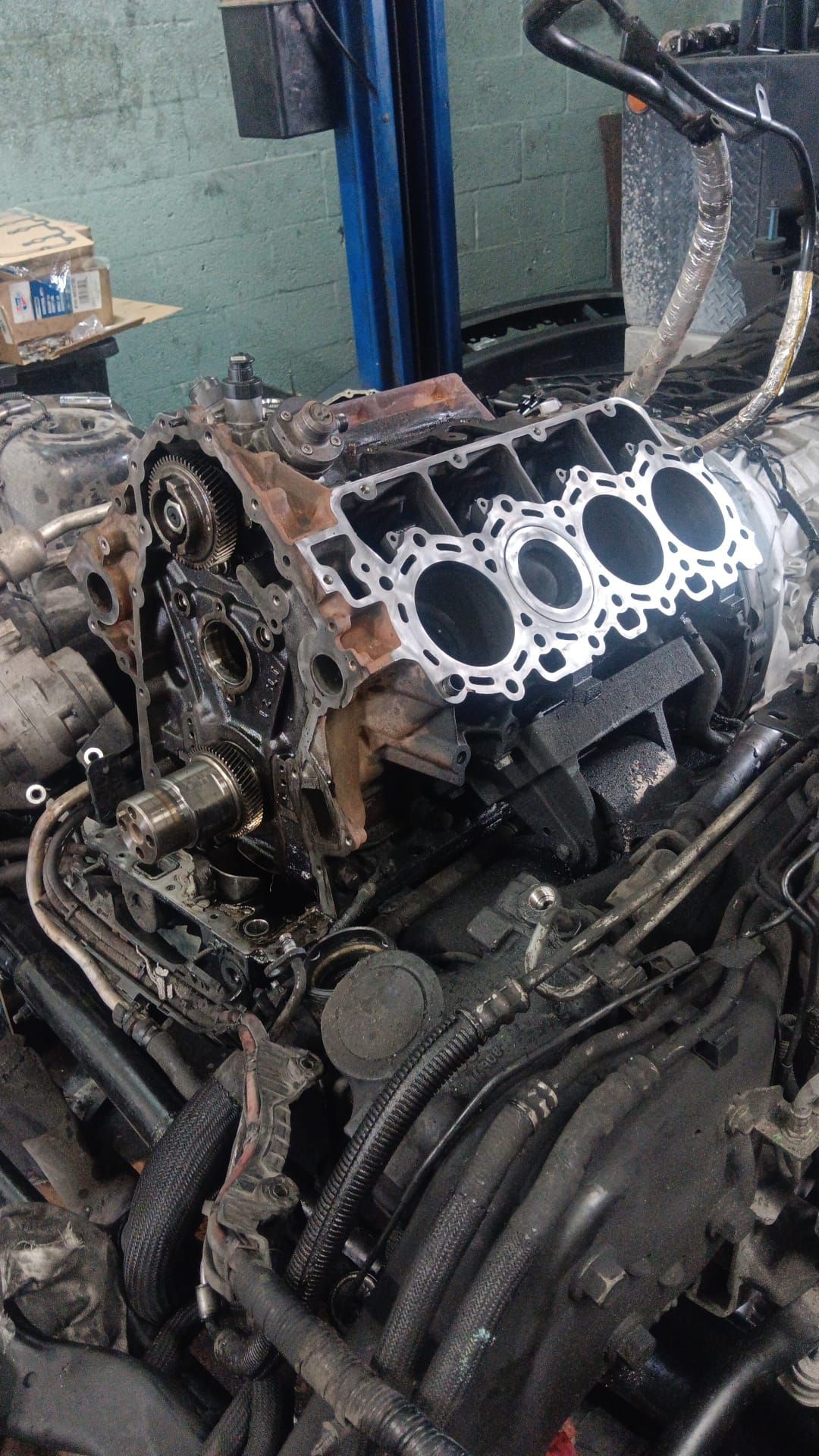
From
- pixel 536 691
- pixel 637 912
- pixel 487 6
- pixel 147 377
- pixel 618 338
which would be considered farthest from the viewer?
pixel 487 6

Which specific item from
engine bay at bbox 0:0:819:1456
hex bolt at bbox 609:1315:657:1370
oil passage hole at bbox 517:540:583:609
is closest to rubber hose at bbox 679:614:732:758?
engine bay at bbox 0:0:819:1456

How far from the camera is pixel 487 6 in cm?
580

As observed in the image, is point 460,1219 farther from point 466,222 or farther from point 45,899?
point 466,222

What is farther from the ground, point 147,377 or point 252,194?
point 252,194

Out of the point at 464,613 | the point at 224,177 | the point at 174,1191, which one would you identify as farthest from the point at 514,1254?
the point at 224,177

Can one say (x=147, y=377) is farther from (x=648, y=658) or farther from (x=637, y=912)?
(x=637, y=912)

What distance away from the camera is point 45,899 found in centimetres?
222

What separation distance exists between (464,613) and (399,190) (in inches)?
104

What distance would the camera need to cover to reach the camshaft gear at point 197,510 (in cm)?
175

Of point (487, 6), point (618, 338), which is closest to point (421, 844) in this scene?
point (618, 338)

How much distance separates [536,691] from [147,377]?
12.8 feet

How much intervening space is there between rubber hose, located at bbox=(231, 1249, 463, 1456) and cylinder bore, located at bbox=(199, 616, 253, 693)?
0.89 m

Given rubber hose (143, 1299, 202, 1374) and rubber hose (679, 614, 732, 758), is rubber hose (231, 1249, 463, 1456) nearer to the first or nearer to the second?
rubber hose (143, 1299, 202, 1374)

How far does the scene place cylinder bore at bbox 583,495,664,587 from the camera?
201 cm
